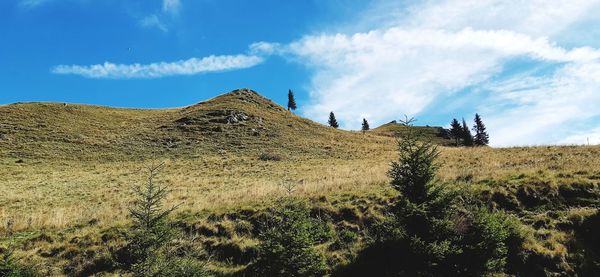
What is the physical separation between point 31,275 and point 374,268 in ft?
33.5

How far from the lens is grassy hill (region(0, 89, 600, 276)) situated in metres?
15.5

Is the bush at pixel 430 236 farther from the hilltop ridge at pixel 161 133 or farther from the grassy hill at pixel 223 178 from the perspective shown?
the hilltop ridge at pixel 161 133

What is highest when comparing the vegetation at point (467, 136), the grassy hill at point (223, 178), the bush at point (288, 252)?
the vegetation at point (467, 136)

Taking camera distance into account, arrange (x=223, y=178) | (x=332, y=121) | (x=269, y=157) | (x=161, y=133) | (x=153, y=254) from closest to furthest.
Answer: (x=153, y=254), (x=223, y=178), (x=269, y=157), (x=161, y=133), (x=332, y=121)

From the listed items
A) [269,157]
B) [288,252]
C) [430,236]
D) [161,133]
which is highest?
[161,133]

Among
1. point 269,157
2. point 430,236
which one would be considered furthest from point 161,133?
point 430,236

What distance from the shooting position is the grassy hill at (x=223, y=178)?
15531 millimetres

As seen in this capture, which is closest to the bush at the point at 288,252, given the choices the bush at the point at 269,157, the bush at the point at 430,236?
the bush at the point at 430,236

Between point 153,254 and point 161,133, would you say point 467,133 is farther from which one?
point 153,254

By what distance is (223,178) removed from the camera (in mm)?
35062

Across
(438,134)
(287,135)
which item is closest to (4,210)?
(287,135)

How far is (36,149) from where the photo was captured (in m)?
49.8

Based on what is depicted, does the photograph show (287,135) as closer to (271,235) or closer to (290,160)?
(290,160)

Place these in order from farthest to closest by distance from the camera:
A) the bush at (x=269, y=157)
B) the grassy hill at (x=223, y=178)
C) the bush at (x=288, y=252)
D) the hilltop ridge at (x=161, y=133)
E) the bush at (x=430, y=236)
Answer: the hilltop ridge at (x=161, y=133) < the bush at (x=269, y=157) < the grassy hill at (x=223, y=178) < the bush at (x=430, y=236) < the bush at (x=288, y=252)
